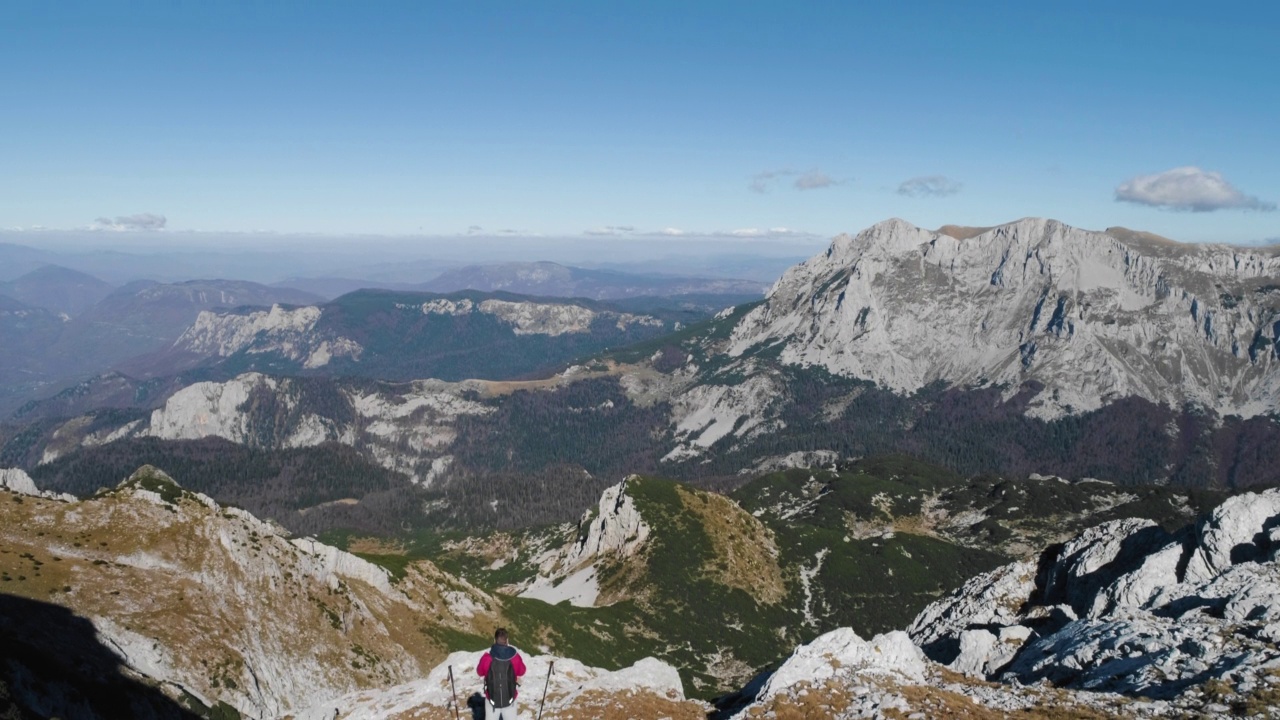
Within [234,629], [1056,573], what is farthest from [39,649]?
[1056,573]

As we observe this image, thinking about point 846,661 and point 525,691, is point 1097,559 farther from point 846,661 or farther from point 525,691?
point 525,691

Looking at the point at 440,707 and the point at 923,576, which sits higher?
the point at 440,707

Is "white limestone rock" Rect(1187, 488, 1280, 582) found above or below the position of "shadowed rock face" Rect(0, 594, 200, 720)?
above

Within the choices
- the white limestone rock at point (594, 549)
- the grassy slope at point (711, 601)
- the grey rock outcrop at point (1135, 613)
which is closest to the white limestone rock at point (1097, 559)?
the grey rock outcrop at point (1135, 613)

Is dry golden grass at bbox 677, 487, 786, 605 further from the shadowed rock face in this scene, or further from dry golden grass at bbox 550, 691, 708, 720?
dry golden grass at bbox 550, 691, 708, 720

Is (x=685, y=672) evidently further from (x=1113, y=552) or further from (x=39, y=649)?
(x=39, y=649)

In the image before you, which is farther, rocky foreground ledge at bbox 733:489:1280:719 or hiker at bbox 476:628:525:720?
rocky foreground ledge at bbox 733:489:1280:719

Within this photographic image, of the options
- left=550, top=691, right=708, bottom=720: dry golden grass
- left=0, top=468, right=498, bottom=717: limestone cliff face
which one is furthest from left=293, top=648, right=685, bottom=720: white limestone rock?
left=0, top=468, right=498, bottom=717: limestone cliff face
